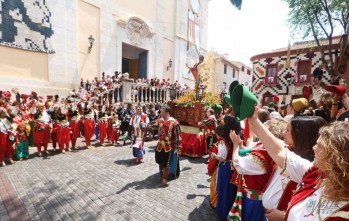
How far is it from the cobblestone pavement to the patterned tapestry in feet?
22.6

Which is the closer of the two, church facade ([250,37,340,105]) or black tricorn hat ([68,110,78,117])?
black tricorn hat ([68,110,78,117])

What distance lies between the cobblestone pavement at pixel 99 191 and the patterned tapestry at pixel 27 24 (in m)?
6.87

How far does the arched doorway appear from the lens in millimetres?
17859

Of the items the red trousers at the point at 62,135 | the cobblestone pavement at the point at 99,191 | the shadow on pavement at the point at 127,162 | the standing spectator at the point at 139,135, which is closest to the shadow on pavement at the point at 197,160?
the cobblestone pavement at the point at 99,191

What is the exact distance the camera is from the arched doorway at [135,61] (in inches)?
703

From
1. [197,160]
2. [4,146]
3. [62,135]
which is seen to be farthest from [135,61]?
[4,146]

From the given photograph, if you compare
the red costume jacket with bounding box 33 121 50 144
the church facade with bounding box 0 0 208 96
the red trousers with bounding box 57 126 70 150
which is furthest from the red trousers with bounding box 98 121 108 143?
the church facade with bounding box 0 0 208 96

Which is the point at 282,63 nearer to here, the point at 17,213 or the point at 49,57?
the point at 49,57

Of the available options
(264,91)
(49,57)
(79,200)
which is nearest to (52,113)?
(79,200)

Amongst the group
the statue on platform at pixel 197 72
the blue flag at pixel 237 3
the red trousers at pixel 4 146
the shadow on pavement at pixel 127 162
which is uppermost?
the blue flag at pixel 237 3

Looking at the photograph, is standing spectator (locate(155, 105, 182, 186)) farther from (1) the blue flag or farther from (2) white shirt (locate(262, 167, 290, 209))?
(2) white shirt (locate(262, 167, 290, 209))

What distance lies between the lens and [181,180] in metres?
5.36

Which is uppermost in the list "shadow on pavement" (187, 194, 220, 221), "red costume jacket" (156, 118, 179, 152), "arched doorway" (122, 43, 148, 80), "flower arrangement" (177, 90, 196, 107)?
"arched doorway" (122, 43, 148, 80)

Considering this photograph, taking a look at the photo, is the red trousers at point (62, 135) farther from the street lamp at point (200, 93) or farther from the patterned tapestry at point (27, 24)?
the patterned tapestry at point (27, 24)
